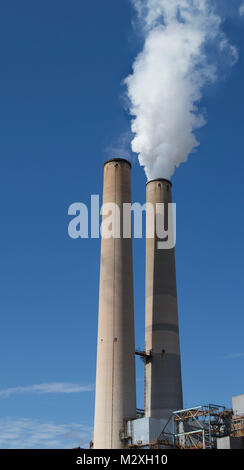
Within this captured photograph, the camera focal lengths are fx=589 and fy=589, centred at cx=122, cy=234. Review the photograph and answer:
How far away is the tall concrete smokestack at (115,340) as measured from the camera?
56.5 metres

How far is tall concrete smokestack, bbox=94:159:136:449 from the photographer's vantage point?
56500 mm

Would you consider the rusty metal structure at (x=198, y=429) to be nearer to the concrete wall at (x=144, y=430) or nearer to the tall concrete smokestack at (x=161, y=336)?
the concrete wall at (x=144, y=430)

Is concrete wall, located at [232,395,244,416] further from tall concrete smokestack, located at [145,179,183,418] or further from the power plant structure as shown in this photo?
tall concrete smokestack, located at [145,179,183,418]

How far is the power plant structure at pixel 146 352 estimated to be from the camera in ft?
177

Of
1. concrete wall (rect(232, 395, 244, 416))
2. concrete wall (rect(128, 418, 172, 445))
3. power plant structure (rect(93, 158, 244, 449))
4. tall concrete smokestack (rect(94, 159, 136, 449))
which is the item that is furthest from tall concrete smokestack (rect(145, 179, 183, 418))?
concrete wall (rect(232, 395, 244, 416))

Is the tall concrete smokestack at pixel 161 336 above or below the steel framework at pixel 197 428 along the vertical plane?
above

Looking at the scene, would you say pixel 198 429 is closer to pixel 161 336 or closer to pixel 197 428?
pixel 197 428

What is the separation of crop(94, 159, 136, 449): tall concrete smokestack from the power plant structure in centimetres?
8

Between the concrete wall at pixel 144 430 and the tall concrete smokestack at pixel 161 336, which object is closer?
the concrete wall at pixel 144 430

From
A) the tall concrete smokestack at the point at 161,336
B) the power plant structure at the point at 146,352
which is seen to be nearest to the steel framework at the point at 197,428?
the power plant structure at the point at 146,352

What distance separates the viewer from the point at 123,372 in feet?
190

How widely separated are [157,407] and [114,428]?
9.39m
